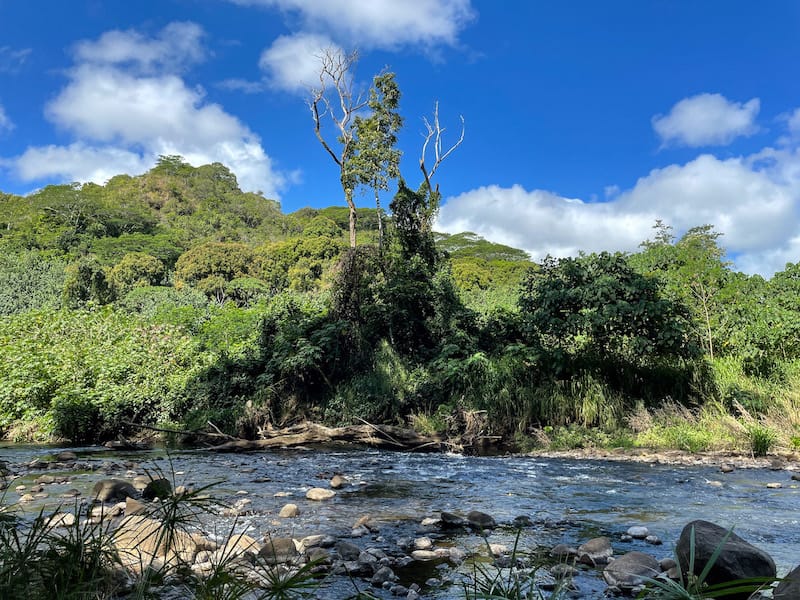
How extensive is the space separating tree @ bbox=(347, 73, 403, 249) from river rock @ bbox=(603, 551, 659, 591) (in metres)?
19.2

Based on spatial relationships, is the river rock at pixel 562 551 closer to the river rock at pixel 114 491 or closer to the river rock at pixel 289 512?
the river rock at pixel 289 512

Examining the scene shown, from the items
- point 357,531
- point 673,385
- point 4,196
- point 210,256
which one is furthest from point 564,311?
point 4,196

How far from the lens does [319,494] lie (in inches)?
280

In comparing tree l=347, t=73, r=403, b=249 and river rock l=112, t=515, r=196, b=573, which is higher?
tree l=347, t=73, r=403, b=249

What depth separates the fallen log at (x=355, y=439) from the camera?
12.2 metres

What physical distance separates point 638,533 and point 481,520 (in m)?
1.49

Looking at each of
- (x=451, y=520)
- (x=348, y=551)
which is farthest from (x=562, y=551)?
(x=348, y=551)

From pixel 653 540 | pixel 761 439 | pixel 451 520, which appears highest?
pixel 761 439

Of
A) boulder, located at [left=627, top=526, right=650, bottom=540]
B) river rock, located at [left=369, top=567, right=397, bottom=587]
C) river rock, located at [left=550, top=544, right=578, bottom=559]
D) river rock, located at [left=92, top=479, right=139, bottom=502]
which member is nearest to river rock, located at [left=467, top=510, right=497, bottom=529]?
river rock, located at [left=550, top=544, right=578, bottom=559]

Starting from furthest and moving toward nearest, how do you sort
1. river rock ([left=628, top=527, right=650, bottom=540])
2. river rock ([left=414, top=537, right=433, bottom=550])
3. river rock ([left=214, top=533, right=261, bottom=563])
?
1. river rock ([left=628, top=527, right=650, bottom=540])
2. river rock ([left=414, top=537, right=433, bottom=550])
3. river rock ([left=214, top=533, right=261, bottom=563])

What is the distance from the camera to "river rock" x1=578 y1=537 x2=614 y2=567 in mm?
4438

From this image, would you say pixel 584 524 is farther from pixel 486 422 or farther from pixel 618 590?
pixel 486 422

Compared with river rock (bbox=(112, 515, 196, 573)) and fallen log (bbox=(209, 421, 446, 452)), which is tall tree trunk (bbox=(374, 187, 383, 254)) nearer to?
fallen log (bbox=(209, 421, 446, 452))

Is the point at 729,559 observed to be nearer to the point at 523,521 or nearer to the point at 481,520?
the point at 523,521
